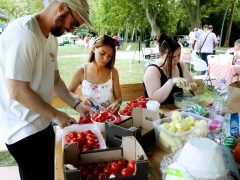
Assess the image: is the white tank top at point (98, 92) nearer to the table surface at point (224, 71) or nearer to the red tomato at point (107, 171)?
the red tomato at point (107, 171)

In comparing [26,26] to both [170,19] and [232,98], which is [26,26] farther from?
[170,19]

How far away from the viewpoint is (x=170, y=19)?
77.5ft

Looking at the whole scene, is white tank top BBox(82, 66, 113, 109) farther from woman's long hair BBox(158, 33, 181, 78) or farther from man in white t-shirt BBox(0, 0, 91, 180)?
man in white t-shirt BBox(0, 0, 91, 180)

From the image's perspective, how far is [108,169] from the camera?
1.08 m

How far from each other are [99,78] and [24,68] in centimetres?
123

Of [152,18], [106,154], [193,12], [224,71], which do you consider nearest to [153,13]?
[152,18]

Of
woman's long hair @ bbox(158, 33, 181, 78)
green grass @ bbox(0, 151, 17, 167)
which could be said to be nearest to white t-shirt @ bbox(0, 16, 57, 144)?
woman's long hair @ bbox(158, 33, 181, 78)

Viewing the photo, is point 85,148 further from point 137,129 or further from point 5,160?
point 5,160

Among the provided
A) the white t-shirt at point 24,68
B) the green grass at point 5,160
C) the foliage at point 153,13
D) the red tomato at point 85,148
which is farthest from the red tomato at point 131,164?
the foliage at point 153,13

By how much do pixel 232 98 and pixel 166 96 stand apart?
1.20 metres

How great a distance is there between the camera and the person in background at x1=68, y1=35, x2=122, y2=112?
243 cm

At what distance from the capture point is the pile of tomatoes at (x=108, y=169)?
3.42ft

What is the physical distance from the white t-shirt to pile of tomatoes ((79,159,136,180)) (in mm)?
572

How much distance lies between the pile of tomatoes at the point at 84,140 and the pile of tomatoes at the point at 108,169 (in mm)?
239
